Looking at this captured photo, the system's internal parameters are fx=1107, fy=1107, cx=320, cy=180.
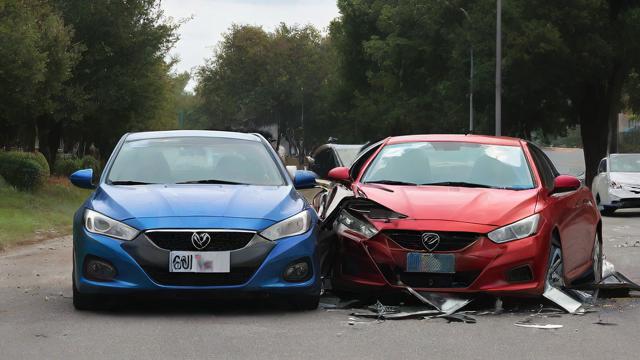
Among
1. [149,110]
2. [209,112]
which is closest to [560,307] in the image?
[149,110]

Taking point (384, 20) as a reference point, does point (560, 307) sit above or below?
below

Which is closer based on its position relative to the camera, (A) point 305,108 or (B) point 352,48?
(B) point 352,48

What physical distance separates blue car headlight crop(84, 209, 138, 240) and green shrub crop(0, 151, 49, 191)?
19.9m

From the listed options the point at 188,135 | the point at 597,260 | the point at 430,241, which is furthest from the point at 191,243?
the point at 597,260

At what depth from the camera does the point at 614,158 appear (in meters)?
26.9

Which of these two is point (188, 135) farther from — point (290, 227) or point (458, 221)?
point (458, 221)

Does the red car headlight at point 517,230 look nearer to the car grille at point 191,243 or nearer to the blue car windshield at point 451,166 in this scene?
the blue car windshield at point 451,166

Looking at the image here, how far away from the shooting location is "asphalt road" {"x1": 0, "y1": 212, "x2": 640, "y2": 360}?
6.81 m

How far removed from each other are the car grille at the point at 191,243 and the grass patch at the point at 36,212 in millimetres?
7795

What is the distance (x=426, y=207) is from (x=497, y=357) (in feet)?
7.31

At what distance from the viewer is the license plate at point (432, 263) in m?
8.45

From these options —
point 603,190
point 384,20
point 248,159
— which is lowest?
point 603,190

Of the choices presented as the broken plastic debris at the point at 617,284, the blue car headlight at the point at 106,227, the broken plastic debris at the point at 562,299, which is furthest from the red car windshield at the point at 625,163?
the blue car headlight at the point at 106,227

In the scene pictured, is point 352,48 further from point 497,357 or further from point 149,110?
point 497,357
